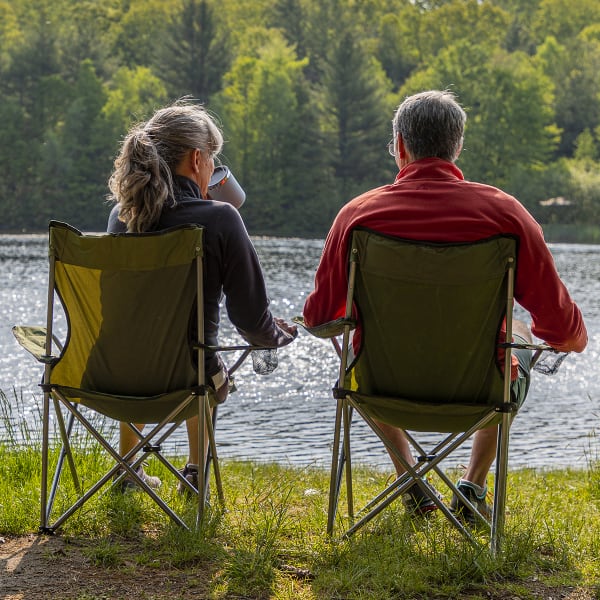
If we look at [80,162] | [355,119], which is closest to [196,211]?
[355,119]

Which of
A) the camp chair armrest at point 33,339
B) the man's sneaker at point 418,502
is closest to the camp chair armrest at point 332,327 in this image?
the man's sneaker at point 418,502

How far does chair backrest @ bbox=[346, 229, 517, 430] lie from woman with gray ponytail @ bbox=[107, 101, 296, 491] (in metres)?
0.41

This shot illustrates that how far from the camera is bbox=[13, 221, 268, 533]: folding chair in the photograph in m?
3.21

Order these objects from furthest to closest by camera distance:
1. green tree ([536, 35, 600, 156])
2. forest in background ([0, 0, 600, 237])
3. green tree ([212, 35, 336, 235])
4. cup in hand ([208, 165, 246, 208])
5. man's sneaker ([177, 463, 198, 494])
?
green tree ([536, 35, 600, 156])
forest in background ([0, 0, 600, 237])
green tree ([212, 35, 336, 235])
cup in hand ([208, 165, 246, 208])
man's sneaker ([177, 463, 198, 494])

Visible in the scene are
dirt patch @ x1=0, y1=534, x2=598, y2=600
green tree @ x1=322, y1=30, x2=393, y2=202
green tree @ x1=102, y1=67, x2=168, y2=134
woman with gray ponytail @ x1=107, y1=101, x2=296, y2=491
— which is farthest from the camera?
green tree @ x1=102, y1=67, x2=168, y2=134

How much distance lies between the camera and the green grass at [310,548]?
280 centimetres

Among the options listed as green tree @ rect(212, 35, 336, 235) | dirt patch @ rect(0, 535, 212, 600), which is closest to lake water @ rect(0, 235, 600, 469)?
dirt patch @ rect(0, 535, 212, 600)

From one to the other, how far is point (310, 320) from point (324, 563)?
802 mm

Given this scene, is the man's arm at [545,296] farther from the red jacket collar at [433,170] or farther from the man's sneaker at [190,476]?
the man's sneaker at [190,476]

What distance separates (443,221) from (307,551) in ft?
3.50

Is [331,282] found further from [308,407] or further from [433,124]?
[308,407]

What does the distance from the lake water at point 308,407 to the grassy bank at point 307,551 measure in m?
1.78

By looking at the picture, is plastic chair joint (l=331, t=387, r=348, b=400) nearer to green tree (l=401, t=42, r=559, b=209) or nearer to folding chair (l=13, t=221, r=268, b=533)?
folding chair (l=13, t=221, r=268, b=533)

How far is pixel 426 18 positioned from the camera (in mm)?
79312
